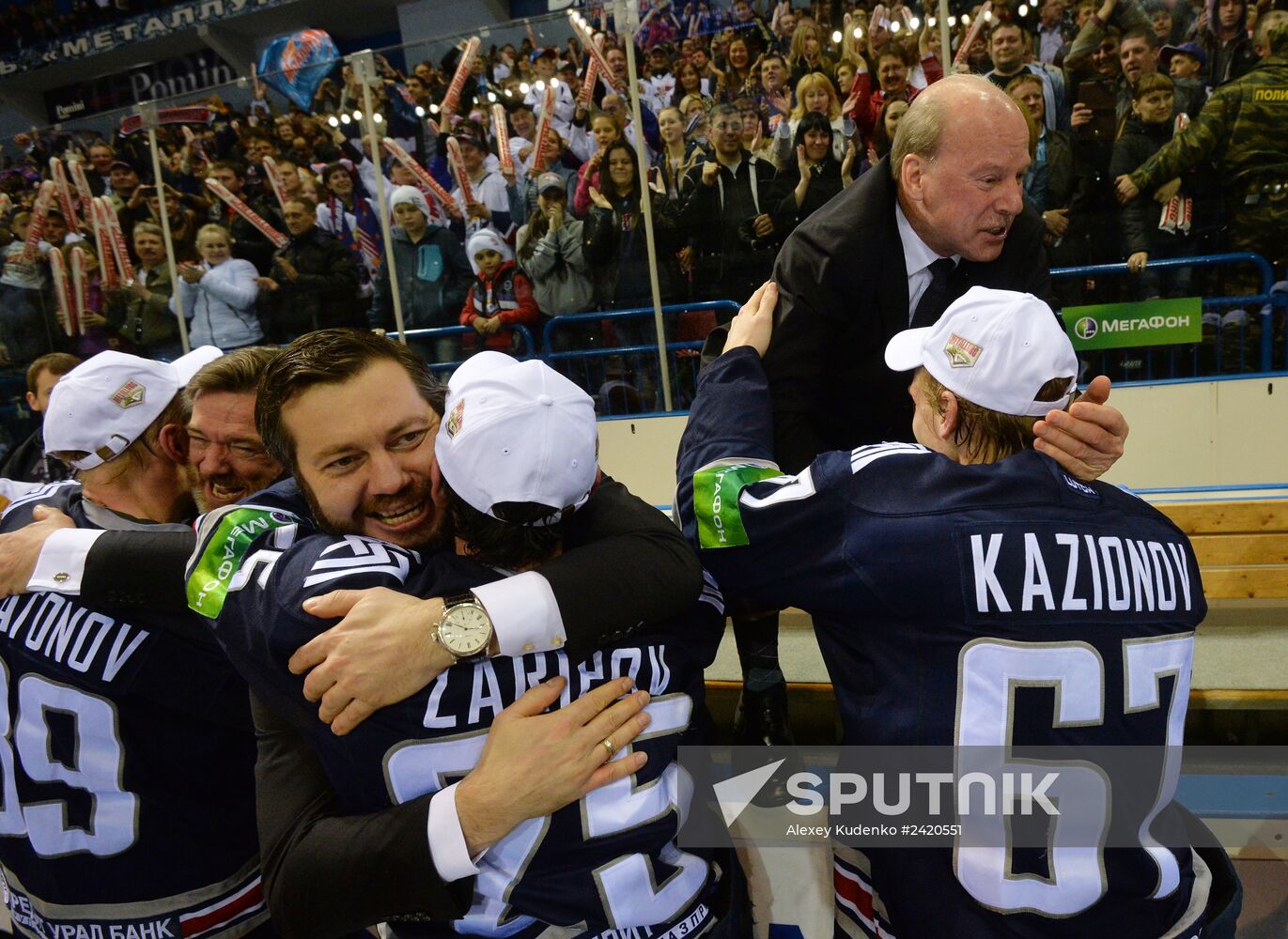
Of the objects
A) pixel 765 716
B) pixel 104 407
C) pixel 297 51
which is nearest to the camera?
pixel 104 407

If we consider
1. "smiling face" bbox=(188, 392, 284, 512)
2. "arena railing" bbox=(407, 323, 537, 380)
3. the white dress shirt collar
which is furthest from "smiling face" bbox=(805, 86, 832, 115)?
"smiling face" bbox=(188, 392, 284, 512)

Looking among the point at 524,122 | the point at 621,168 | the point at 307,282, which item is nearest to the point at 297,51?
the point at 307,282

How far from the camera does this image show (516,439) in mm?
1082

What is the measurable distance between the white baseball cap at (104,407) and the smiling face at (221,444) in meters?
0.07

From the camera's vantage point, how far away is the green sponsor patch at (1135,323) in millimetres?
4055

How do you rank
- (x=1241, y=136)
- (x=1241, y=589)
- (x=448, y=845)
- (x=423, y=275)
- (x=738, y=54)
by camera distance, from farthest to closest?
(x=423, y=275) < (x=738, y=54) < (x=1241, y=136) < (x=1241, y=589) < (x=448, y=845)

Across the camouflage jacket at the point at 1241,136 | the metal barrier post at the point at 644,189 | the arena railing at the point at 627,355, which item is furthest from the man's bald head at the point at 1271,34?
the metal barrier post at the point at 644,189

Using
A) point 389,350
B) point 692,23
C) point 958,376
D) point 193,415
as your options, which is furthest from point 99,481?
point 692,23

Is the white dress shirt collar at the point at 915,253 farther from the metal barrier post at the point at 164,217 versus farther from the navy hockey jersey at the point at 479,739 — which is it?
the metal barrier post at the point at 164,217

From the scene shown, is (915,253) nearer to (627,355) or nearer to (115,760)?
(115,760)

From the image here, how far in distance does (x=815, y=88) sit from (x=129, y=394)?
3439 mm

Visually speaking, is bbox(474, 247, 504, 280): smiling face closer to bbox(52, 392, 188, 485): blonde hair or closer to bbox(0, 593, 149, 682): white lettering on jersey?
bbox(52, 392, 188, 485): blonde hair

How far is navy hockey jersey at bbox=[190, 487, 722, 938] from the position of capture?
1066 millimetres

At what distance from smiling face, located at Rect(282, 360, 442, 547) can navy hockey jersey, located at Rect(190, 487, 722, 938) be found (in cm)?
10
